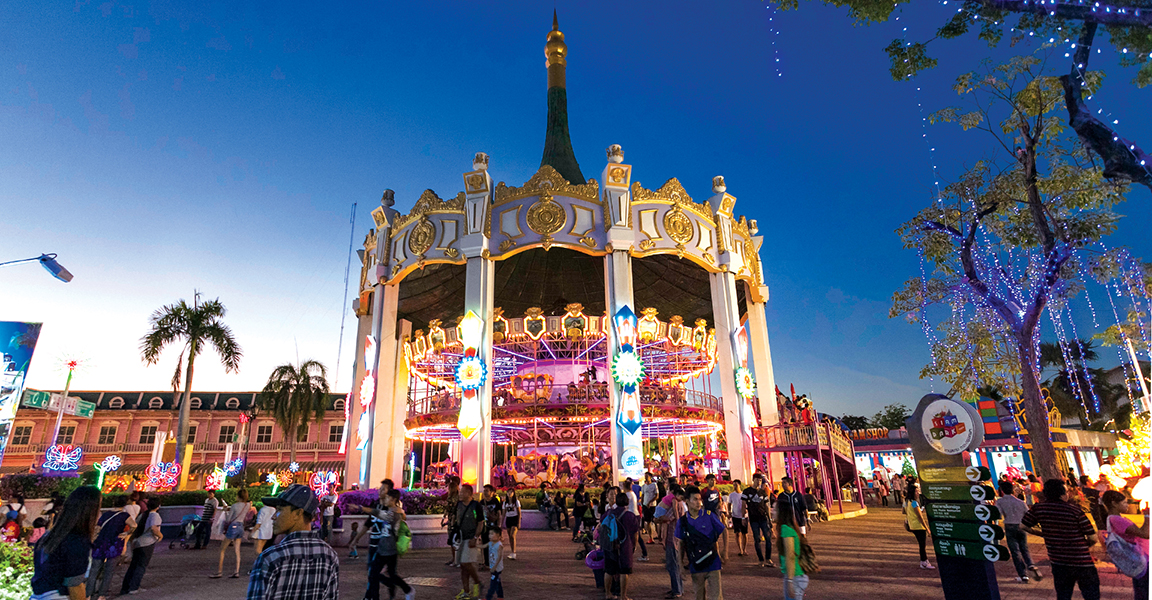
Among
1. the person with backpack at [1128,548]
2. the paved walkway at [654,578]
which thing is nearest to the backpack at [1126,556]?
the person with backpack at [1128,548]

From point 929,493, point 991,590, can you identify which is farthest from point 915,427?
point 991,590

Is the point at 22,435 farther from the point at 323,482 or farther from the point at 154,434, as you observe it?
the point at 323,482

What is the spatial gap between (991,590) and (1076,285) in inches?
513

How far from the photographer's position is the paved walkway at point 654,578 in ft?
28.2

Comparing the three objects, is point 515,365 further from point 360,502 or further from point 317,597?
point 317,597

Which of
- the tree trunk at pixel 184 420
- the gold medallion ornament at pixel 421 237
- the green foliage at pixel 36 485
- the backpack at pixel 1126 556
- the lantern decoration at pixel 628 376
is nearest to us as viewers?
the backpack at pixel 1126 556

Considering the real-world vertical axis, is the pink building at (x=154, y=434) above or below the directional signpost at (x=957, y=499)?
above

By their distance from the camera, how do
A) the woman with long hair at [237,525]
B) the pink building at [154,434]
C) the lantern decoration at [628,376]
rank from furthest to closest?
the pink building at [154,434] < the lantern decoration at [628,376] < the woman with long hair at [237,525]

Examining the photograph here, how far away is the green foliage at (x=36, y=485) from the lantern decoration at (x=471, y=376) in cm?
1241

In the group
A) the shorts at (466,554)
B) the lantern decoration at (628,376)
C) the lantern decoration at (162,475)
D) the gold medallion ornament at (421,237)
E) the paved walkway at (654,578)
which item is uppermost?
the gold medallion ornament at (421,237)

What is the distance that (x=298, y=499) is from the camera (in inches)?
136

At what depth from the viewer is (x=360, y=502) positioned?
1962 centimetres

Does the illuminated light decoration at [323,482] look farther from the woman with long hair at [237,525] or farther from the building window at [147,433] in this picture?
the building window at [147,433]

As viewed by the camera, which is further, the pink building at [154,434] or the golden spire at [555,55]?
the pink building at [154,434]
